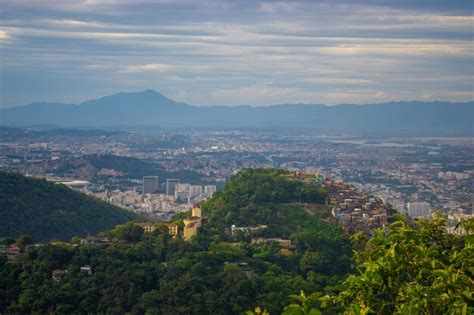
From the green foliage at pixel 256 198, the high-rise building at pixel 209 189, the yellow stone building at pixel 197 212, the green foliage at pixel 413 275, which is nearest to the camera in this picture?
the green foliage at pixel 413 275

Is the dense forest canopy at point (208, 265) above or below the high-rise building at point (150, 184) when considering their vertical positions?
above

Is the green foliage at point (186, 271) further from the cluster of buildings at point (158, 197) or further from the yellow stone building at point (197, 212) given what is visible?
the cluster of buildings at point (158, 197)

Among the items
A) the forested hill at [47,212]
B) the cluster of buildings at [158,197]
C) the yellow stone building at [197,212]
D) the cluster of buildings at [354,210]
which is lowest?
the cluster of buildings at [158,197]

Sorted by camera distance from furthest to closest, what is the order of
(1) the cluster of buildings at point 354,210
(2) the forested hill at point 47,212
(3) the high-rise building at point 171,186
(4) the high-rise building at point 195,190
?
(3) the high-rise building at point 171,186
(4) the high-rise building at point 195,190
(2) the forested hill at point 47,212
(1) the cluster of buildings at point 354,210

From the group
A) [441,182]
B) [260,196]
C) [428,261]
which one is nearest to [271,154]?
[441,182]

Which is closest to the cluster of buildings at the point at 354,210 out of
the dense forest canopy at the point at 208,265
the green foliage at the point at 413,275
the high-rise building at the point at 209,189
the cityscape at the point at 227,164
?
the dense forest canopy at the point at 208,265

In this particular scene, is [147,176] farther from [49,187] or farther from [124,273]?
[124,273]

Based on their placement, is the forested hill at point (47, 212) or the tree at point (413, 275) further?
the forested hill at point (47, 212)

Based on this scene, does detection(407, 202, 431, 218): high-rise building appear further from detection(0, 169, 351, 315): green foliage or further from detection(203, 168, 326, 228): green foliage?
detection(0, 169, 351, 315): green foliage
